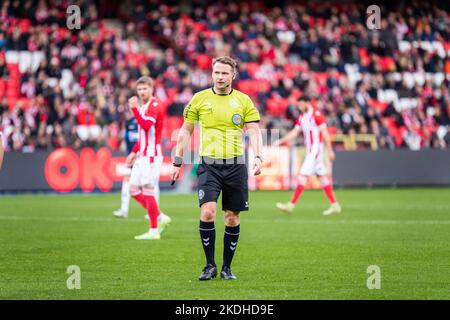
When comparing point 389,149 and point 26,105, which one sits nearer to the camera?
point 26,105

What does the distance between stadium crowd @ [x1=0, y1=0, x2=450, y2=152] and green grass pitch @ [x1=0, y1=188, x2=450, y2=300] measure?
22.1ft

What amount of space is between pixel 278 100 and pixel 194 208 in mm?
11259

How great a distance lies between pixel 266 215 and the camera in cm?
2111

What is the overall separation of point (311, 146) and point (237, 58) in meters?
13.5

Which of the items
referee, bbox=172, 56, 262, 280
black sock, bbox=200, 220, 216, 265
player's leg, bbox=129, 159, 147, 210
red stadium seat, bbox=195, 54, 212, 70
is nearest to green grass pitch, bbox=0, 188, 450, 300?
black sock, bbox=200, 220, 216, 265

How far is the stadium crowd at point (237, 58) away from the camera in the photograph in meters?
29.9

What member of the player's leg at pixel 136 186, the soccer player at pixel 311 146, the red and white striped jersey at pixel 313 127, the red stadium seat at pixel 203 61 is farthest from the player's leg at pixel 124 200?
the red stadium seat at pixel 203 61

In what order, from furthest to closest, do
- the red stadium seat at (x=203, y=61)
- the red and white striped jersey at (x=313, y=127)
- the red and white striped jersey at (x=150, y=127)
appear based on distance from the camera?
the red stadium seat at (x=203, y=61)
the red and white striped jersey at (x=313, y=127)
the red and white striped jersey at (x=150, y=127)

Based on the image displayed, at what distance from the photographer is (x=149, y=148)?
16.2 metres

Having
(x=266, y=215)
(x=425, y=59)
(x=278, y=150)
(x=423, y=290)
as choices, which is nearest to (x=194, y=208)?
(x=266, y=215)

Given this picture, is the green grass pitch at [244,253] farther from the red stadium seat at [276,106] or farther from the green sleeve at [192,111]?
the red stadium seat at [276,106]

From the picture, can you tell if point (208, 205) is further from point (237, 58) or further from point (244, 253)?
point (237, 58)

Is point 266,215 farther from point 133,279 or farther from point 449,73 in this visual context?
point 449,73

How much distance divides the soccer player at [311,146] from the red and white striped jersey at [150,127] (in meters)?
5.62
